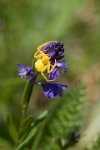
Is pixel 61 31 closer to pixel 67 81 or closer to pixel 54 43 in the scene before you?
pixel 67 81

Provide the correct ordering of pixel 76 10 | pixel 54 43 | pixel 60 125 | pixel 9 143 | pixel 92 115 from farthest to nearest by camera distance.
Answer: pixel 76 10, pixel 92 115, pixel 9 143, pixel 60 125, pixel 54 43

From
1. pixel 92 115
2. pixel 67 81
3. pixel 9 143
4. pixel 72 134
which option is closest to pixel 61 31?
pixel 67 81

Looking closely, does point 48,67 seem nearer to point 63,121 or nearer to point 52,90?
point 52,90

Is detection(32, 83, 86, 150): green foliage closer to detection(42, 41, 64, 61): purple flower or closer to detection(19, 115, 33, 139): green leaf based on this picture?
detection(19, 115, 33, 139): green leaf

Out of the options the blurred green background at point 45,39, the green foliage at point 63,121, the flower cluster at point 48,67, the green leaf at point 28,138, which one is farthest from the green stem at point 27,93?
the blurred green background at point 45,39

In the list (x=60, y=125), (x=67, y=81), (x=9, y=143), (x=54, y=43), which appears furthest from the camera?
(x=67, y=81)

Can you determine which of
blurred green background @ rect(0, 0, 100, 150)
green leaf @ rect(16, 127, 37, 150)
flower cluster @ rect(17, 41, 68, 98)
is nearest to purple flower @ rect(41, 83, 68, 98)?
flower cluster @ rect(17, 41, 68, 98)

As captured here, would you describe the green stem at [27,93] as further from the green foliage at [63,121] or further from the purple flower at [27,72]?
the green foliage at [63,121]
